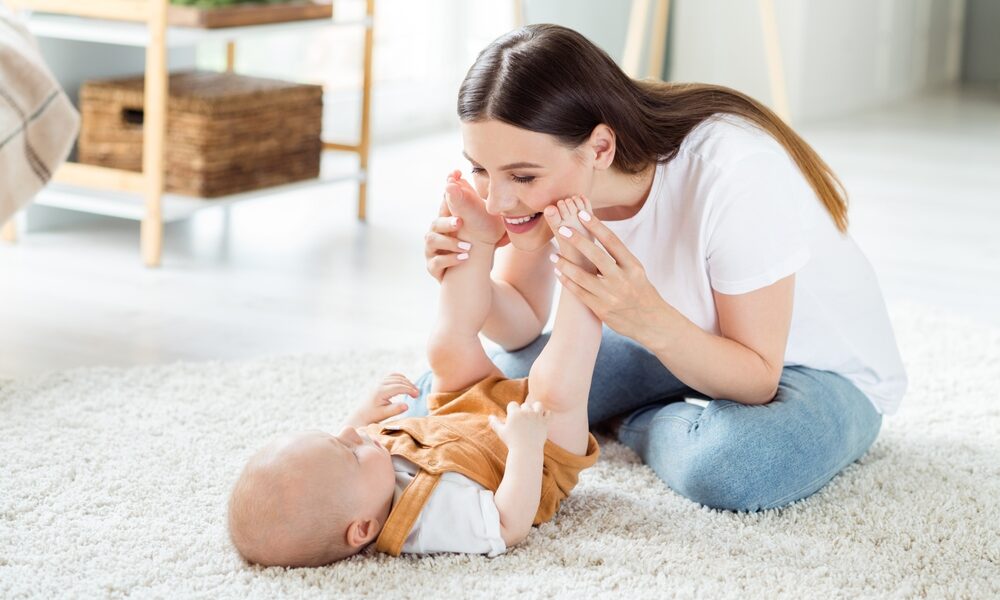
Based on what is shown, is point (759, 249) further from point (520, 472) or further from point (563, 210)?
point (520, 472)

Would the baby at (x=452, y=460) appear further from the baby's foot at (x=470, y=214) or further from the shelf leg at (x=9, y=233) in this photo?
the shelf leg at (x=9, y=233)

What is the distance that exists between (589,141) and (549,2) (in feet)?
11.4

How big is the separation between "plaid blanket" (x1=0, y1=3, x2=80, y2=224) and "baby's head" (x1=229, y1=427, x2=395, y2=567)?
3.56 feet

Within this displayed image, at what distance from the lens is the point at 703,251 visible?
1.46 meters

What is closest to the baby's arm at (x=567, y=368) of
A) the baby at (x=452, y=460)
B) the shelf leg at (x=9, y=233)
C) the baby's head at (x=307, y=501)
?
the baby at (x=452, y=460)

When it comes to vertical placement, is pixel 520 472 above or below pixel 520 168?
below

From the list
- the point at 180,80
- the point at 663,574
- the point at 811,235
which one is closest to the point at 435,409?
the point at 663,574

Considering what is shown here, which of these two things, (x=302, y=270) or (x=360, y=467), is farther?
(x=302, y=270)

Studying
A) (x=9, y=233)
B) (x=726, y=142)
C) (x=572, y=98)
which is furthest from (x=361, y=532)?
(x=9, y=233)

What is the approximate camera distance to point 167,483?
153 centimetres

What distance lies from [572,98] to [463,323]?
0.37m

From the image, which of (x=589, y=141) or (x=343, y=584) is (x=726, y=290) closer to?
(x=589, y=141)

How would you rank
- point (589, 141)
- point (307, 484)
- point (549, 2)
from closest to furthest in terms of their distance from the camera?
point (307, 484) < point (589, 141) < point (549, 2)

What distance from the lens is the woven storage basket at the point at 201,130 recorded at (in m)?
2.72
